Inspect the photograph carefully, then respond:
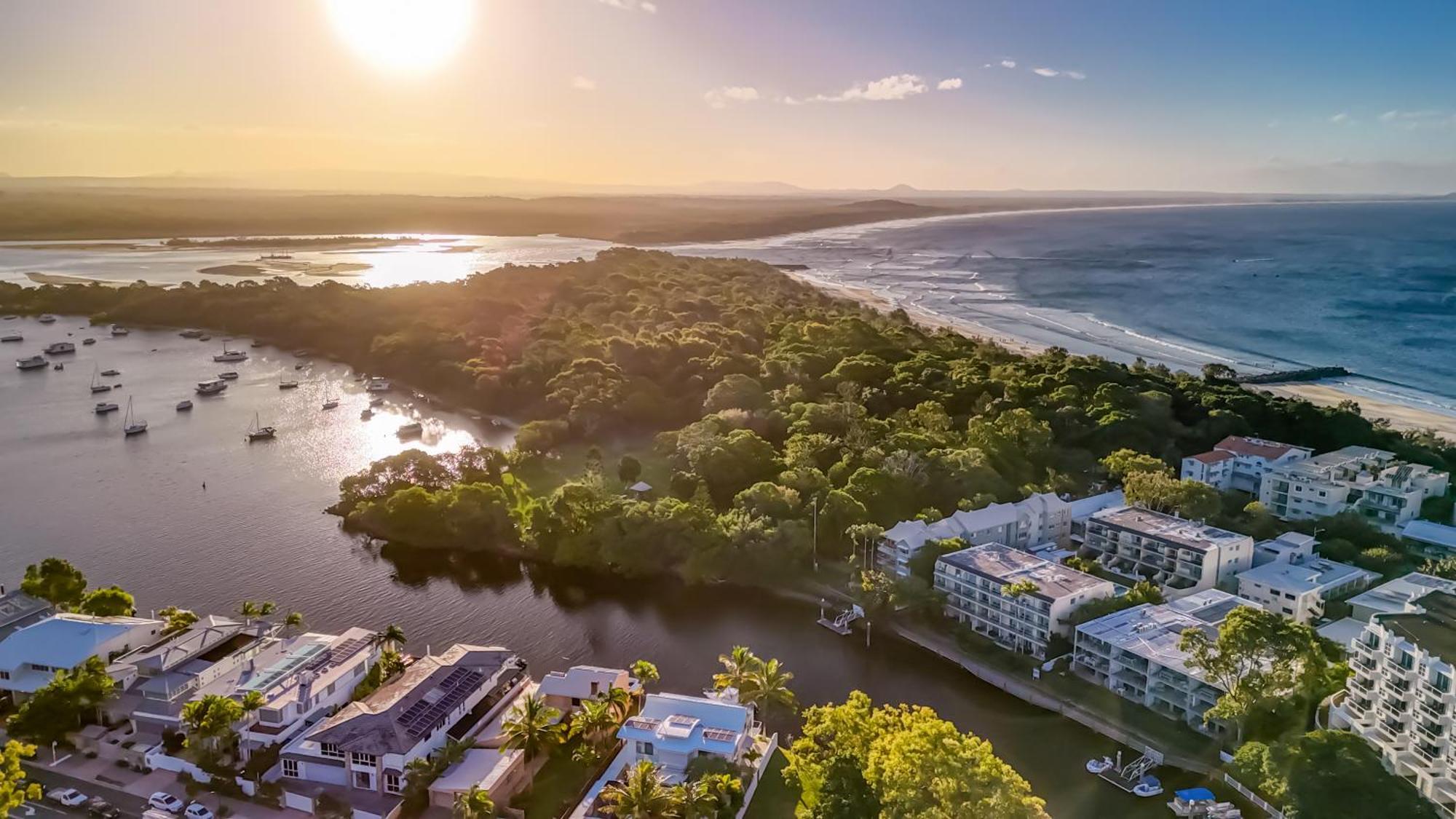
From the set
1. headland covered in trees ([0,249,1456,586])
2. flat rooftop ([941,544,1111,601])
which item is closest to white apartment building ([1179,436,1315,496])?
headland covered in trees ([0,249,1456,586])

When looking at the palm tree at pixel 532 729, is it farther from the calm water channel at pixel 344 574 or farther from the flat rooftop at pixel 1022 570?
the flat rooftop at pixel 1022 570

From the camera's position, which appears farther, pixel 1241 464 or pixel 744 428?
pixel 744 428

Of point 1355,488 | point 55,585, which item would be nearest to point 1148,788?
point 1355,488

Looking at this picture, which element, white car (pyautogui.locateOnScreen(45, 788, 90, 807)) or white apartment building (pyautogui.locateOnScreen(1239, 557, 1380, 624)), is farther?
white apartment building (pyautogui.locateOnScreen(1239, 557, 1380, 624))

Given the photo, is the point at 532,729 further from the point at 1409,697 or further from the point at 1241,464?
the point at 1241,464

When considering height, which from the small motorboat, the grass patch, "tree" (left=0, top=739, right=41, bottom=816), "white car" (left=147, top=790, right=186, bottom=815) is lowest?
the small motorboat

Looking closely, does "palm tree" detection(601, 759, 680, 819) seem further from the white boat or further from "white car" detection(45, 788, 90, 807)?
the white boat

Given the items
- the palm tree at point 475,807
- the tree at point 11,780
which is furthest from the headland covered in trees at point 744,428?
the tree at point 11,780
